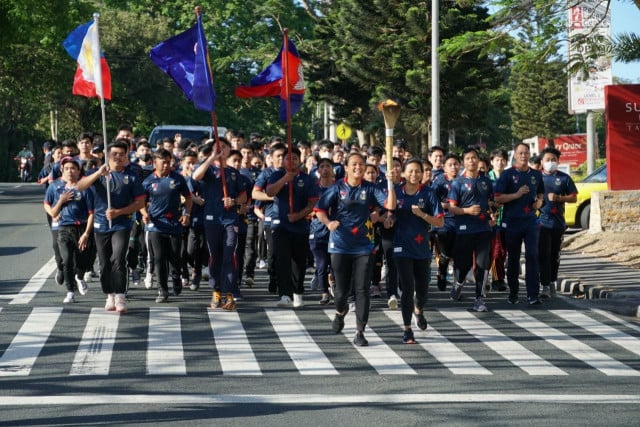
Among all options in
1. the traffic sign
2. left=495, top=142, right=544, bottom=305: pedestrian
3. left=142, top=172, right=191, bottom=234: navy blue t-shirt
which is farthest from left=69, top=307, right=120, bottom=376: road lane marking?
the traffic sign

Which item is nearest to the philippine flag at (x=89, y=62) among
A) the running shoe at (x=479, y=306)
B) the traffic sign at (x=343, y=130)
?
the running shoe at (x=479, y=306)

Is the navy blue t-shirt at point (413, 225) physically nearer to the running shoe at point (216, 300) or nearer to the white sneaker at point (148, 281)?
the running shoe at point (216, 300)

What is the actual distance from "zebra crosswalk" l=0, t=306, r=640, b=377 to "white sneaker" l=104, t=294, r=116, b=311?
147mm

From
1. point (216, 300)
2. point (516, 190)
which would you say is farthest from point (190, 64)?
point (516, 190)

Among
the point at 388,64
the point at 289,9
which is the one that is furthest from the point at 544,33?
the point at 289,9

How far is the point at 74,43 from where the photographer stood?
631 inches

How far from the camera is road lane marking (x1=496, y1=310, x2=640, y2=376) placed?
10.6 meters

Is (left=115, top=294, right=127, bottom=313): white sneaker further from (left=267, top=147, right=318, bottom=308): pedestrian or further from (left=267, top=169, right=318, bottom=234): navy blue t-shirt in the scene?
(left=267, top=169, right=318, bottom=234): navy blue t-shirt

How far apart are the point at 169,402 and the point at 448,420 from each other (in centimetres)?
201

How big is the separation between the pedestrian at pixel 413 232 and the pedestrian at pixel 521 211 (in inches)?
116

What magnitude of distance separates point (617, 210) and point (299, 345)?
1225 centimetres

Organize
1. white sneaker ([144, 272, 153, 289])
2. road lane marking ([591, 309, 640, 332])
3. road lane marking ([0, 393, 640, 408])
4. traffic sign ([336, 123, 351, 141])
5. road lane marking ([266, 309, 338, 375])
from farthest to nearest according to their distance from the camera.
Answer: traffic sign ([336, 123, 351, 141]) → white sneaker ([144, 272, 153, 289]) → road lane marking ([591, 309, 640, 332]) → road lane marking ([266, 309, 338, 375]) → road lane marking ([0, 393, 640, 408])

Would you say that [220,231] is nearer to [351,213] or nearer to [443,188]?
[351,213]

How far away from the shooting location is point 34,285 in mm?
16109
